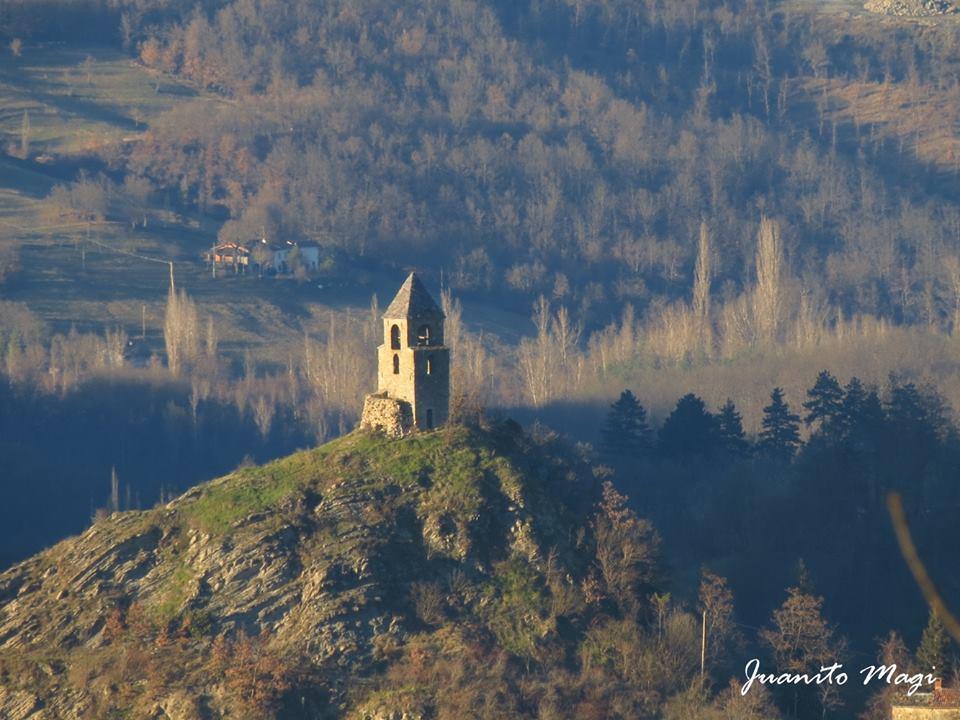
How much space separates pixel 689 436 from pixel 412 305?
29574 millimetres

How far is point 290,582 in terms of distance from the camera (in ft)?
237

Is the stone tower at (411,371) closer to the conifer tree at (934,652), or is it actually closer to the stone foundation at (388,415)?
the stone foundation at (388,415)

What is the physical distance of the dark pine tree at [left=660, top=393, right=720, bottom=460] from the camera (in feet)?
342

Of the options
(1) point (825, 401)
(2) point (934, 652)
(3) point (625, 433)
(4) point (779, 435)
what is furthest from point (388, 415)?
(1) point (825, 401)

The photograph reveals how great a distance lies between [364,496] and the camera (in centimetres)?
7412

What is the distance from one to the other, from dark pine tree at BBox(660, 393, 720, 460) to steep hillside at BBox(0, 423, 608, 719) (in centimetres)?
2790

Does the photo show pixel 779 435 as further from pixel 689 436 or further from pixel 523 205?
pixel 523 205

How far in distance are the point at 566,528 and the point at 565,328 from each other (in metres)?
82.9

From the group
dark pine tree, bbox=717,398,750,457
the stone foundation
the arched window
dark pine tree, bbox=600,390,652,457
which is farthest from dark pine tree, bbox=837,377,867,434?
the stone foundation

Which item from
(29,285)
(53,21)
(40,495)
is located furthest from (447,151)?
(40,495)

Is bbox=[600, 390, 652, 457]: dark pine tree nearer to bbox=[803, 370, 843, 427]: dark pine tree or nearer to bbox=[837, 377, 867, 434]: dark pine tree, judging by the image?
bbox=[803, 370, 843, 427]: dark pine tree

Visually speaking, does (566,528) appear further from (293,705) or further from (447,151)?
(447,151)

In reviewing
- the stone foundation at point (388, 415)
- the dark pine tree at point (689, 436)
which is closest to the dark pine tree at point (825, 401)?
the dark pine tree at point (689, 436)

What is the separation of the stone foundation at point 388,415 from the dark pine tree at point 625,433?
29.2 metres
